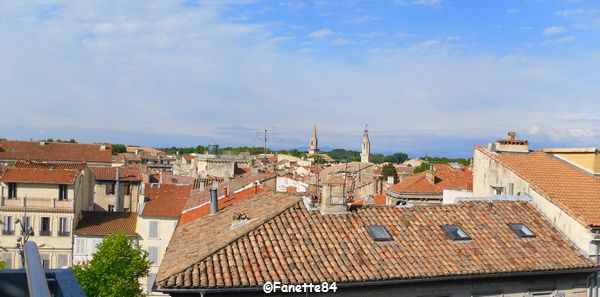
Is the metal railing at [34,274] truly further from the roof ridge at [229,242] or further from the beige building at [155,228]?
the beige building at [155,228]

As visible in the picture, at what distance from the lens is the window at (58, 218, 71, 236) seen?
136ft

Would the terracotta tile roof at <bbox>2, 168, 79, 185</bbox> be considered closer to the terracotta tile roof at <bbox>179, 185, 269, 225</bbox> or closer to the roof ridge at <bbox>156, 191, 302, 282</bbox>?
the terracotta tile roof at <bbox>179, 185, 269, 225</bbox>

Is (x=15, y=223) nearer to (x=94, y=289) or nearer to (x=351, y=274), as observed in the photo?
(x=94, y=289)

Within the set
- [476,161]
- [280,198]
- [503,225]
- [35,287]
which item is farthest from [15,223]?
[35,287]

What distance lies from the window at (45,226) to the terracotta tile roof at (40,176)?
2869 mm

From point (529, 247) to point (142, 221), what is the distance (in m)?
32.5

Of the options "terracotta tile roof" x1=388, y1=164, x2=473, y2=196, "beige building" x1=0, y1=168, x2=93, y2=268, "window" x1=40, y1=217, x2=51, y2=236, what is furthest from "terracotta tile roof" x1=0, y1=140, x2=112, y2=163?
"terracotta tile roof" x1=388, y1=164, x2=473, y2=196

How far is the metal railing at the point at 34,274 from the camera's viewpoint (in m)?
2.82

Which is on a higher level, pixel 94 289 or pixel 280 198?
pixel 280 198

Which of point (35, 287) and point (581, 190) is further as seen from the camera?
point (581, 190)

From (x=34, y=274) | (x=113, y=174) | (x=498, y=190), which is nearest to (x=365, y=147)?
(x=113, y=174)

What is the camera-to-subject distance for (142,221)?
140 ft

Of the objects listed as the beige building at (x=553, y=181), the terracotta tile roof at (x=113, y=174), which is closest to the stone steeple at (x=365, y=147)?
the terracotta tile roof at (x=113, y=174)

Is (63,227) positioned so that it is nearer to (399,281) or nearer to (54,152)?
(399,281)
